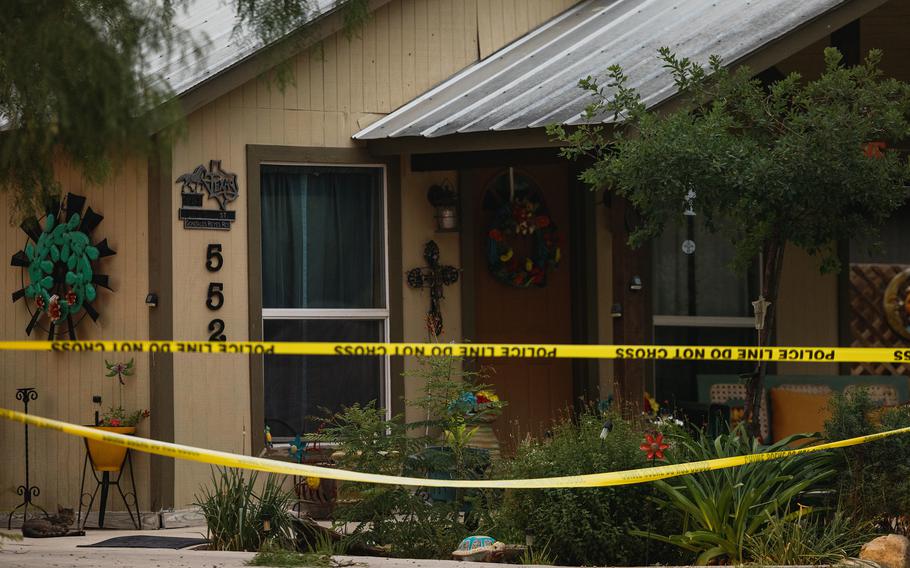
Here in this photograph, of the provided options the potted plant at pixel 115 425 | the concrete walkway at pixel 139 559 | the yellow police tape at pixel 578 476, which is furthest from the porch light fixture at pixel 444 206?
the concrete walkway at pixel 139 559

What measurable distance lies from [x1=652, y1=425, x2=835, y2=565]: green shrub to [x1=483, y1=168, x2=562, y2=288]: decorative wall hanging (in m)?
3.96

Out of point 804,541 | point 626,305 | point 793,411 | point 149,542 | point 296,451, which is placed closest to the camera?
point 804,541

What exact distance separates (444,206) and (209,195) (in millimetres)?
1974

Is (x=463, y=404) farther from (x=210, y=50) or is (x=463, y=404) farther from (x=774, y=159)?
(x=210, y=50)

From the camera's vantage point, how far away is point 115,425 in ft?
32.4

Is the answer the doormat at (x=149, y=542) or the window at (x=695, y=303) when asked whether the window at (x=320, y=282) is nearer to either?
the doormat at (x=149, y=542)

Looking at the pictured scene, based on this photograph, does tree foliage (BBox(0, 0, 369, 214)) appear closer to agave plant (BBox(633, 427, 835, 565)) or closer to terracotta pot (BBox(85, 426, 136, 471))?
agave plant (BBox(633, 427, 835, 565))

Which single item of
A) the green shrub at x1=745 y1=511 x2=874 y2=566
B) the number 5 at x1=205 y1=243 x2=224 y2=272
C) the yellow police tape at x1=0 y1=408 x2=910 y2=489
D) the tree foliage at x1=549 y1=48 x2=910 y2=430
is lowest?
the green shrub at x1=745 y1=511 x2=874 y2=566

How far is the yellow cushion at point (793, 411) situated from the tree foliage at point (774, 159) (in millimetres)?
2883

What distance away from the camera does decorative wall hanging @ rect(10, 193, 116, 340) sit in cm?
1012

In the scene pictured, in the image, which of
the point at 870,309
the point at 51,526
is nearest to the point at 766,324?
the point at 870,309

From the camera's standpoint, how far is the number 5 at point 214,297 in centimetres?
1020

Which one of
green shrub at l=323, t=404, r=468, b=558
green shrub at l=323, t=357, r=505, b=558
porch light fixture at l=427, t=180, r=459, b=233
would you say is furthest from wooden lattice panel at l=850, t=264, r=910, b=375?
green shrub at l=323, t=404, r=468, b=558

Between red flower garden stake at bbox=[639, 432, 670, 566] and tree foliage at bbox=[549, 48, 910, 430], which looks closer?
red flower garden stake at bbox=[639, 432, 670, 566]
